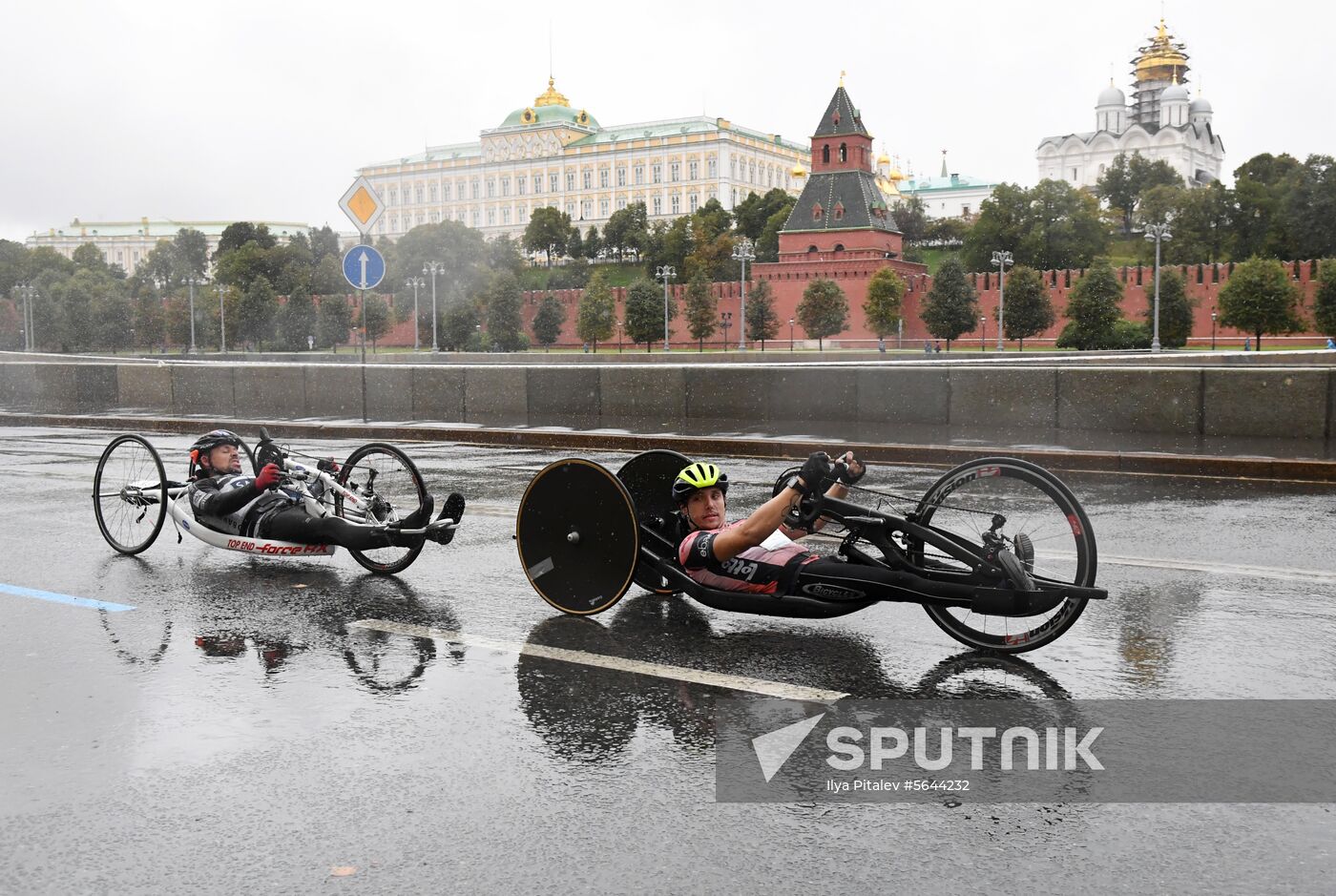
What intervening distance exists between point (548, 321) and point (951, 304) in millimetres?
30717

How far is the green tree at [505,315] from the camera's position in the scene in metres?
95.6

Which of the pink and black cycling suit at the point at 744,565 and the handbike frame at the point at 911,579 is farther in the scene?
the pink and black cycling suit at the point at 744,565

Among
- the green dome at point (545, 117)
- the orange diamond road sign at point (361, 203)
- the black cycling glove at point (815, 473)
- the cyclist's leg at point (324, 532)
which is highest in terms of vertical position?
the green dome at point (545, 117)

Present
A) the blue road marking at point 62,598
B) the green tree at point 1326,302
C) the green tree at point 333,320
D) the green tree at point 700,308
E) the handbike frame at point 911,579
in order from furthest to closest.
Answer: the green tree at point 333,320
the green tree at point 700,308
the green tree at point 1326,302
the blue road marking at point 62,598
the handbike frame at point 911,579

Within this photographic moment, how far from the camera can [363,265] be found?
18672mm

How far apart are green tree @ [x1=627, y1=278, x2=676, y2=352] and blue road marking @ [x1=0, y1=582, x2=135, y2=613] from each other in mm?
90024

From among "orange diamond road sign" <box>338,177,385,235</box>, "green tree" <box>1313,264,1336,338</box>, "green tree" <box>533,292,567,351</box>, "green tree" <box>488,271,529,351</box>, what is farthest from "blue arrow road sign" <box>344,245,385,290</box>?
"green tree" <box>533,292,567,351</box>

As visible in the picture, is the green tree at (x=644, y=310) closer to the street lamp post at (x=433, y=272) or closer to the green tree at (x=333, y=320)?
the street lamp post at (x=433, y=272)

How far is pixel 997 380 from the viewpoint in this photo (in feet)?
52.9

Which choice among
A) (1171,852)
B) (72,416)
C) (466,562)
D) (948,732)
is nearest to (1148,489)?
(466,562)

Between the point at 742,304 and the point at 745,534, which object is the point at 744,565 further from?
the point at 742,304

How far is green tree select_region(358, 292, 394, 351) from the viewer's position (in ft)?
331

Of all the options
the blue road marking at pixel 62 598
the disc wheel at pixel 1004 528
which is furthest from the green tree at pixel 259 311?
the disc wheel at pixel 1004 528

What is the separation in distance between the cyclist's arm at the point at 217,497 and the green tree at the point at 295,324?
101752 mm
